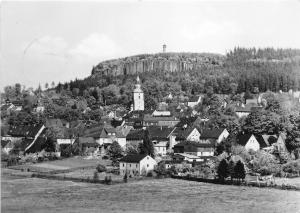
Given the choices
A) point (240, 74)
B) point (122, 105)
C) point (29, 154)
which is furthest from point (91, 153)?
point (240, 74)

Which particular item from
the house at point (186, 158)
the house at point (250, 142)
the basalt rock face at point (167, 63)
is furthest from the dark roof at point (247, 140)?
the basalt rock face at point (167, 63)

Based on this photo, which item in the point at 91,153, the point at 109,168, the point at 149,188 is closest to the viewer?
the point at 149,188

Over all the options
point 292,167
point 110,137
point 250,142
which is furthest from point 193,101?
point 292,167

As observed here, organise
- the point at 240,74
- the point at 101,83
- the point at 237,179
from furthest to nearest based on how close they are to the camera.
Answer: the point at 101,83 → the point at 240,74 → the point at 237,179

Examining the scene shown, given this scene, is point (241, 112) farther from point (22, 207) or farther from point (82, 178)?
point (22, 207)

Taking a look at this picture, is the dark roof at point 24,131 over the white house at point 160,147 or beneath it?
over

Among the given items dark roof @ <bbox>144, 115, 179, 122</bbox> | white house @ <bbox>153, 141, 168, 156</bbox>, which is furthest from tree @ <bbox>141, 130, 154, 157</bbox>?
dark roof @ <bbox>144, 115, 179, 122</bbox>

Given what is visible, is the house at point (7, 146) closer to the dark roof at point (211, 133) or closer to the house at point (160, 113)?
the dark roof at point (211, 133)
